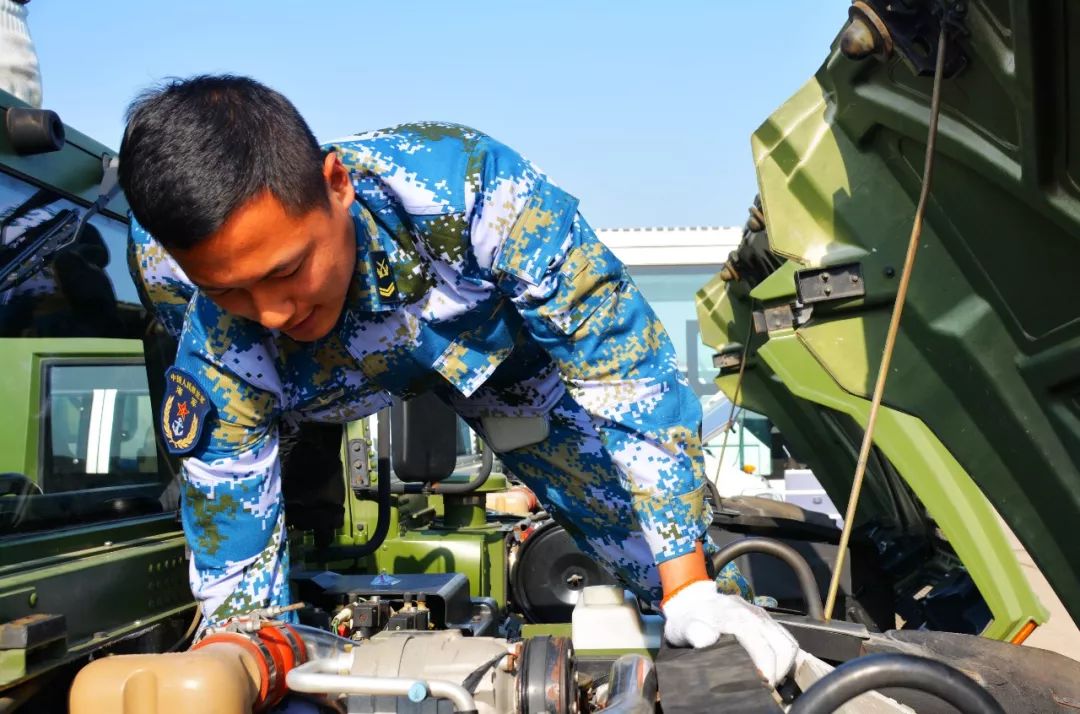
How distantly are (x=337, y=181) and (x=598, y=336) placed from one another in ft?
1.93

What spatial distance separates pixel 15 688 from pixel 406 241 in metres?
1.10

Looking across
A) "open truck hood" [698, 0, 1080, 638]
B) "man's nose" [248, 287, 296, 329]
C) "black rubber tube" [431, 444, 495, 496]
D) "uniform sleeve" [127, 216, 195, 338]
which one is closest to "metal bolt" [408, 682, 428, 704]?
"man's nose" [248, 287, 296, 329]

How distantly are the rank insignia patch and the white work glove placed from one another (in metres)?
1.09

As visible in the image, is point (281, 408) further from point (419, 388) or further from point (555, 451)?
point (555, 451)

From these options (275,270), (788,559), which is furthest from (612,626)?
(275,270)

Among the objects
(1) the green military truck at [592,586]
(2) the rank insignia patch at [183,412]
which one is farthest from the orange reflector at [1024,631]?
(2) the rank insignia patch at [183,412]

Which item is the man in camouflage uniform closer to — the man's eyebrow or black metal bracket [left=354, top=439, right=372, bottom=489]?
the man's eyebrow

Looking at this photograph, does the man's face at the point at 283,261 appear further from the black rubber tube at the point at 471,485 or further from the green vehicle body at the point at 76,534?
the black rubber tube at the point at 471,485

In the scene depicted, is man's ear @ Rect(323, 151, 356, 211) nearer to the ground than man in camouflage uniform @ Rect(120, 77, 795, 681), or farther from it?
farther from it

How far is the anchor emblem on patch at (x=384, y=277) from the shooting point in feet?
7.12

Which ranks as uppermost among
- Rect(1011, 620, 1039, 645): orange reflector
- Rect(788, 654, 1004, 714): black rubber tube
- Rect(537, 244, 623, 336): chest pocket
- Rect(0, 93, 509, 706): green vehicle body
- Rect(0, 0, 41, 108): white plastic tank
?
Rect(0, 0, 41, 108): white plastic tank

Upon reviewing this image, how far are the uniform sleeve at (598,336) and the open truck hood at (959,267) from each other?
0.70 metres

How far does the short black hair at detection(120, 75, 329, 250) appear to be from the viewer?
172cm

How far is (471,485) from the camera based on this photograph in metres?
4.45
